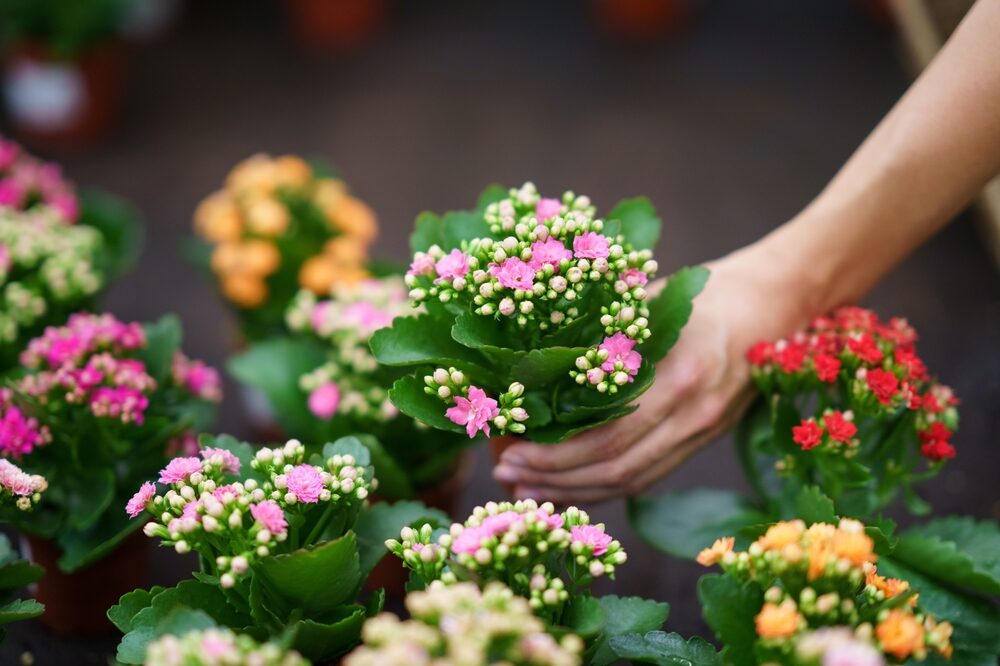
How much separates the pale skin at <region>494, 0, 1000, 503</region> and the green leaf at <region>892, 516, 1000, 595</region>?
240 millimetres

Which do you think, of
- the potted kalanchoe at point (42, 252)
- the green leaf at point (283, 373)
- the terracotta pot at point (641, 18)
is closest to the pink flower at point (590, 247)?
the green leaf at point (283, 373)

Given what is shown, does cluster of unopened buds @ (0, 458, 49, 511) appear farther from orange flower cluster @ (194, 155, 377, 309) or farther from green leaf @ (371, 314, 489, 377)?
orange flower cluster @ (194, 155, 377, 309)

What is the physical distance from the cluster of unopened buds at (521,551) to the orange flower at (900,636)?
208 millimetres

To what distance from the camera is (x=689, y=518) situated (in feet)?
3.91

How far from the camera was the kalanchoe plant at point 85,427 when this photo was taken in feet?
3.48

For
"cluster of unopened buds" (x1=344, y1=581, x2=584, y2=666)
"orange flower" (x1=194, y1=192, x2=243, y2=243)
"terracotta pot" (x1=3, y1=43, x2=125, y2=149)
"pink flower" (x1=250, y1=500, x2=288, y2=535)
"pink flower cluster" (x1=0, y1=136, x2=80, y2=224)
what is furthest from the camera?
"terracotta pot" (x1=3, y1=43, x2=125, y2=149)

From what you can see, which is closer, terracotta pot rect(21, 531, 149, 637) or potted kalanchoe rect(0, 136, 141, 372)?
terracotta pot rect(21, 531, 149, 637)

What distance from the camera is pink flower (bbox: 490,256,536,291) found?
902 mm

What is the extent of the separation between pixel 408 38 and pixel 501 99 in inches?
16.4

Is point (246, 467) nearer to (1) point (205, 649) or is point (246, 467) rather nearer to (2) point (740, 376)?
(1) point (205, 649)

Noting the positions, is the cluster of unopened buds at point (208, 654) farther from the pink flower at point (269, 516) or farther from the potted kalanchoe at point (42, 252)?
the potted kalanchoe at point (42, 252)

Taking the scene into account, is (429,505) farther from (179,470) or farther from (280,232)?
(280,232)

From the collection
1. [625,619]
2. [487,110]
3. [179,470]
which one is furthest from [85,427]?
[487,110]

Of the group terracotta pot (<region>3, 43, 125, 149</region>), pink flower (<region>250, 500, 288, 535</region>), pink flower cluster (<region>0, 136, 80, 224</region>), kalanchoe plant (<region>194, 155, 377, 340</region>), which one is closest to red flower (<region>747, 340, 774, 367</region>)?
pink flower (<region>250, 500, 288, 535</region>)
